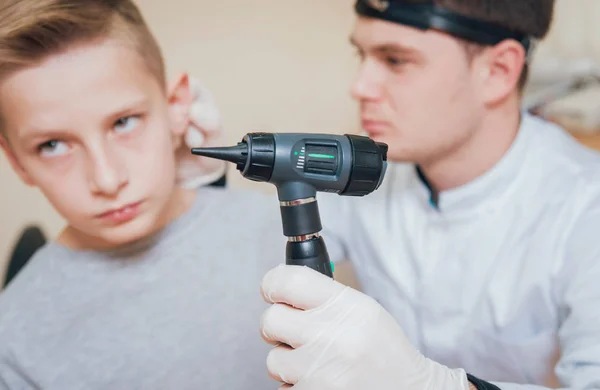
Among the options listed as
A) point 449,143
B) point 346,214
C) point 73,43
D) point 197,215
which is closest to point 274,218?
point 197,215

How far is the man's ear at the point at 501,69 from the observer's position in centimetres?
122

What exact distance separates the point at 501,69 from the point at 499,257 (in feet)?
1.42

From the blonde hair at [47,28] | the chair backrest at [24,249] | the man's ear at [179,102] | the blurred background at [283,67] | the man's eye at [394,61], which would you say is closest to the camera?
the blonde hair at [47,28]

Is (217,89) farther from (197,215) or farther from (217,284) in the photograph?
(217,284)

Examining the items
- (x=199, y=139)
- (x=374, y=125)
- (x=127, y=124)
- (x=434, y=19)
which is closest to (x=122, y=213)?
(x=127, y=124)

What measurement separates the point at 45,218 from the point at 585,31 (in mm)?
1971

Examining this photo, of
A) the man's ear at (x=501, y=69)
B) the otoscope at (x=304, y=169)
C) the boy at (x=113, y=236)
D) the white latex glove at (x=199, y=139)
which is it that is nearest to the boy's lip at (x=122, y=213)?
the boy at (x=113, y=236)

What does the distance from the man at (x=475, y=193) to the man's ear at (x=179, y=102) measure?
1.27 feet

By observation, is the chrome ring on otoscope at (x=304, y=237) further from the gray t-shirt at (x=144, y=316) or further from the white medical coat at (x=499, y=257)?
the white medical coat at (x=499, y=257)

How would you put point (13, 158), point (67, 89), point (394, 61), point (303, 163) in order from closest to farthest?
point (303, 163), point (67, 89), point (13, 158), point (394, 61)

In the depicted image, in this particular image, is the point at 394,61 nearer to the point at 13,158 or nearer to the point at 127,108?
the point at 127,108

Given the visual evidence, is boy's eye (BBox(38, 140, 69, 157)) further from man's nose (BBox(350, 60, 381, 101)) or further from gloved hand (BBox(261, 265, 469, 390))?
man's nose (BBox(350, 60, 381, 101))

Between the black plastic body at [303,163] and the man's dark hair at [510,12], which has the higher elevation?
the man's dark hair at [510,12]

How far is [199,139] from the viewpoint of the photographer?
116 cm
